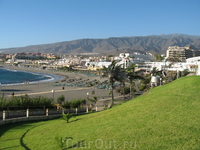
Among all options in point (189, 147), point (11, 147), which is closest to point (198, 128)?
point (189, 147)

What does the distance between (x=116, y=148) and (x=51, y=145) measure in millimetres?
2007

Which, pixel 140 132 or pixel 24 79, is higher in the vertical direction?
pixel 140 132

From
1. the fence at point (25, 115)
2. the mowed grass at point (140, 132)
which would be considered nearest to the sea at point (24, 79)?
the fence at point (25, 115)

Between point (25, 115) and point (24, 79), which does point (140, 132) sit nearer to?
point (25, 115)

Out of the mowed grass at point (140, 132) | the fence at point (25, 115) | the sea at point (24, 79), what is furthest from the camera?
the sea at point (24, 79)

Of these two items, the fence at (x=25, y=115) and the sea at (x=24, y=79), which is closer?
the fence at (x=25, y=115)

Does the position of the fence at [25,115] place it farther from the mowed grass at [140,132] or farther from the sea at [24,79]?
the sea at [24,79]

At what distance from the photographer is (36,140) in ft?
21.9

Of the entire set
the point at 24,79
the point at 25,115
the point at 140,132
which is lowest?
the point at 24,79

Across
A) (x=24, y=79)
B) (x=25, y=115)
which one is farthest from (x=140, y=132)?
(x=24, y=79)

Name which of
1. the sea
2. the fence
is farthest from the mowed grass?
the sea

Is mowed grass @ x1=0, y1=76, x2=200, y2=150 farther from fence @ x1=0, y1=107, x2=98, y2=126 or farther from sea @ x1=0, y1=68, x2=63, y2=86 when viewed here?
sea @ x1=0, y1=68, x2=63, y2=86

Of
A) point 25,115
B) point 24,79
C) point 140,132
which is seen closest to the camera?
point 140,132

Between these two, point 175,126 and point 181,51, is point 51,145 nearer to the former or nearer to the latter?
point 175,126
